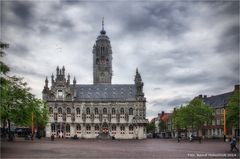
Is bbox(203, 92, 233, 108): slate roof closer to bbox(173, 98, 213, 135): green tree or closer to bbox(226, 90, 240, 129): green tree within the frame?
bbox(173, 98, 213, 135): green tree

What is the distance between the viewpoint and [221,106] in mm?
116938

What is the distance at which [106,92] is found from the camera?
123250 mm

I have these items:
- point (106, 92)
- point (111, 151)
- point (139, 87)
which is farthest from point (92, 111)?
point (111, 151)

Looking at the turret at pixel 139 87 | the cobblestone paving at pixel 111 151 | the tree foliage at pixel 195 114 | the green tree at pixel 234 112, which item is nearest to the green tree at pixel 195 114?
the tree foliage at pixel 195 114

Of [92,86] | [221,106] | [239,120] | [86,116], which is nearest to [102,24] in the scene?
[92,86]

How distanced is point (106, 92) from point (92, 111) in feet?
25.3

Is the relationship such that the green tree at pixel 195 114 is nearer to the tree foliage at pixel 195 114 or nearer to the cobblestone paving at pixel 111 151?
the tree foliage at pixel 195 114

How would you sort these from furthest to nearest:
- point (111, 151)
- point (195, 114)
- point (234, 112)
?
1. point (195, 114)
2. point (234, 112)
3. point (111, 151)

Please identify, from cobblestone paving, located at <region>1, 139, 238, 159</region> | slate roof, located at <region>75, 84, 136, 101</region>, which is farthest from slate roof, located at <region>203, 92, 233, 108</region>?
cobblestone paving, located at <region>1, 139, 238, 159</region>

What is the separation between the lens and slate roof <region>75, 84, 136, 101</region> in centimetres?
12181

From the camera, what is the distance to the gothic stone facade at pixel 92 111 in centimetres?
11875

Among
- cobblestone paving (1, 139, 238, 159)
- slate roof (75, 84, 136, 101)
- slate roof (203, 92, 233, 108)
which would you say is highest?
slate roof (75, 84, 136, 101)

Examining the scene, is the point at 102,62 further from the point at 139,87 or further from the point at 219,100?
the point at 219,100

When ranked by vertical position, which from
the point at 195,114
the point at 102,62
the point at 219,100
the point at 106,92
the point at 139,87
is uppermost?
the point at 102,62
